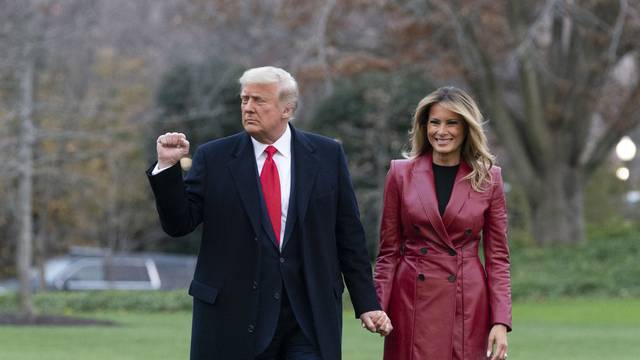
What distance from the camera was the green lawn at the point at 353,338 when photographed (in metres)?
14.5

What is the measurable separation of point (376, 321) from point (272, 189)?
0.78m

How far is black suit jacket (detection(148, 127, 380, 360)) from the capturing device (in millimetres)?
6336

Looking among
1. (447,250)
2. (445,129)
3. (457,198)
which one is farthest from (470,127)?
(447,250)

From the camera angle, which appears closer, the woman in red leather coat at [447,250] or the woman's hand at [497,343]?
the woman's hand at [497,343]

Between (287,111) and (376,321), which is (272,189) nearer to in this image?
(287,111)

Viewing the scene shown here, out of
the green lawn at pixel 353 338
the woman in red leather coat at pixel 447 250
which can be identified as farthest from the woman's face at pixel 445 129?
the green lawn at pixel 353 338

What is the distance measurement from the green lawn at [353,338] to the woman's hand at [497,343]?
729cm

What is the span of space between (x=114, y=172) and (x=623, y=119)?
12357 millimetres

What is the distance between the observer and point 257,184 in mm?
6457

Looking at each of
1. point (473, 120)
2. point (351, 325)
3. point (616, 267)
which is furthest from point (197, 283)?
point (616, 267)

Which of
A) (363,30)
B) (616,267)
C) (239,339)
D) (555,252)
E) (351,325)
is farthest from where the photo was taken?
(363,30)

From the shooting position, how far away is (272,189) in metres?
6.51

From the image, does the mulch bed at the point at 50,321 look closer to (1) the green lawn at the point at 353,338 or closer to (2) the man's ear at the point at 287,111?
(1) the green lawn at the point at 353,338

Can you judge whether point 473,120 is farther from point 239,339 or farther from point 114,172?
point 114,172
